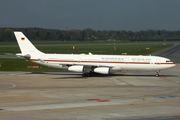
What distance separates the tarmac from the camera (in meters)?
27.3

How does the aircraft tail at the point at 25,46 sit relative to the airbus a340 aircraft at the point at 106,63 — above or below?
above

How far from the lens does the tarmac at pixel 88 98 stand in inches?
1075

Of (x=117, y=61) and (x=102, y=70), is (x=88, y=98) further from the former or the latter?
(x=117, y=61)

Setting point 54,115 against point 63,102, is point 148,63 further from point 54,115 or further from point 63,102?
point 54,115

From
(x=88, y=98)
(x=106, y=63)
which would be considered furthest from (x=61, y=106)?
(x=106, y=63)

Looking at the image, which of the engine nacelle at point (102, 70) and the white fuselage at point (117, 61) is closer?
the engine nacelle at point (102, 70)

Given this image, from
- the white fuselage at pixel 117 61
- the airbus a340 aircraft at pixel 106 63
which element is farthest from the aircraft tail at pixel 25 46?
the white fuselage at pixel 117 61

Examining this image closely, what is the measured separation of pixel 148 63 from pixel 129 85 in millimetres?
11063

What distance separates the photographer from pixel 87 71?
57.2m

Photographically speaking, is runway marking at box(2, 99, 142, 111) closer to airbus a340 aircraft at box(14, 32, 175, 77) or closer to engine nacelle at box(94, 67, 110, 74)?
engine nacelle at box(94, 67, 110, 74)

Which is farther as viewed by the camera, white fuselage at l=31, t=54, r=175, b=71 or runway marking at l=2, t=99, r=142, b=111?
white fuselage at l=31, t=54, r=175, b=71

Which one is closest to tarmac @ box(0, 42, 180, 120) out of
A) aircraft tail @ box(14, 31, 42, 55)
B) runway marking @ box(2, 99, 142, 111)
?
runway marking @ box(2, 99, 142, 111)

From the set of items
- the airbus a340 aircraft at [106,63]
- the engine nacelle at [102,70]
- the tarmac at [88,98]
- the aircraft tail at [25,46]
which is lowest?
the tarmac at [88,98]

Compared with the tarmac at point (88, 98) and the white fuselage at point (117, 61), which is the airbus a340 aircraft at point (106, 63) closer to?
the white fuselage at point (117, 61)
